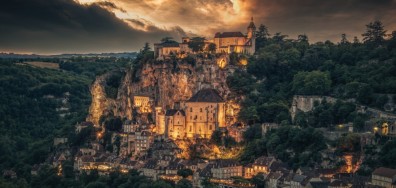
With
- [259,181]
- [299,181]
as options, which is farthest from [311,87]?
[299,181]

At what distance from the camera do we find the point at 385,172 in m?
65.2

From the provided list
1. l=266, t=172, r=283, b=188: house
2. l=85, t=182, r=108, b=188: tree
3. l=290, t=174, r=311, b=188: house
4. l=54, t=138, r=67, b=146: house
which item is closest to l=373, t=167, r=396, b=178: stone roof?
l=290, t=174, r=311, b=188: house

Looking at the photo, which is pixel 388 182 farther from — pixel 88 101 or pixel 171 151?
pixel 88 101

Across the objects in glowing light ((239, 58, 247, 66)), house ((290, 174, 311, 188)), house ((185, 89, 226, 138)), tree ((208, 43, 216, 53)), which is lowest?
house ((290, 174, 311, 188))

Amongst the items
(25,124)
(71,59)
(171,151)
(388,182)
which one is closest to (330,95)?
(171,151)

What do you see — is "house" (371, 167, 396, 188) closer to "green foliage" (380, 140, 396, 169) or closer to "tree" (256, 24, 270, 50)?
"green foliage" (380, 140, 396, 169)

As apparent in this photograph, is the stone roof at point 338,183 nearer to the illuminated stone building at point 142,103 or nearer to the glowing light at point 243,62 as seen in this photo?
the illuminated stone building at point 142,103

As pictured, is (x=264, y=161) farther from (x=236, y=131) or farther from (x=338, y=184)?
(x=338, y=184)

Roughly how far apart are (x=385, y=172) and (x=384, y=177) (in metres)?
0.53

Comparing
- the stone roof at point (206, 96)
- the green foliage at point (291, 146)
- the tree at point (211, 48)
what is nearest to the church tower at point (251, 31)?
the tree at point (211, 48)

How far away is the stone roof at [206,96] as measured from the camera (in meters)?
89.2

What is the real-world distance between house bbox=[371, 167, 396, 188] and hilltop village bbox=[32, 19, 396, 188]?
22.2 inches

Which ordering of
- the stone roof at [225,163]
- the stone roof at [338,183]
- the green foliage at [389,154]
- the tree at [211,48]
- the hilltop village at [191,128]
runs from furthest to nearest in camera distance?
the tree at [211,48]
the stone roof at [225,163]
the hilltop village at [191,128]
the green foliage at [389,154]
the stone roof at [338,183]

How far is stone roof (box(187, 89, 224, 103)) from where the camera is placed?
89250 millimetres
